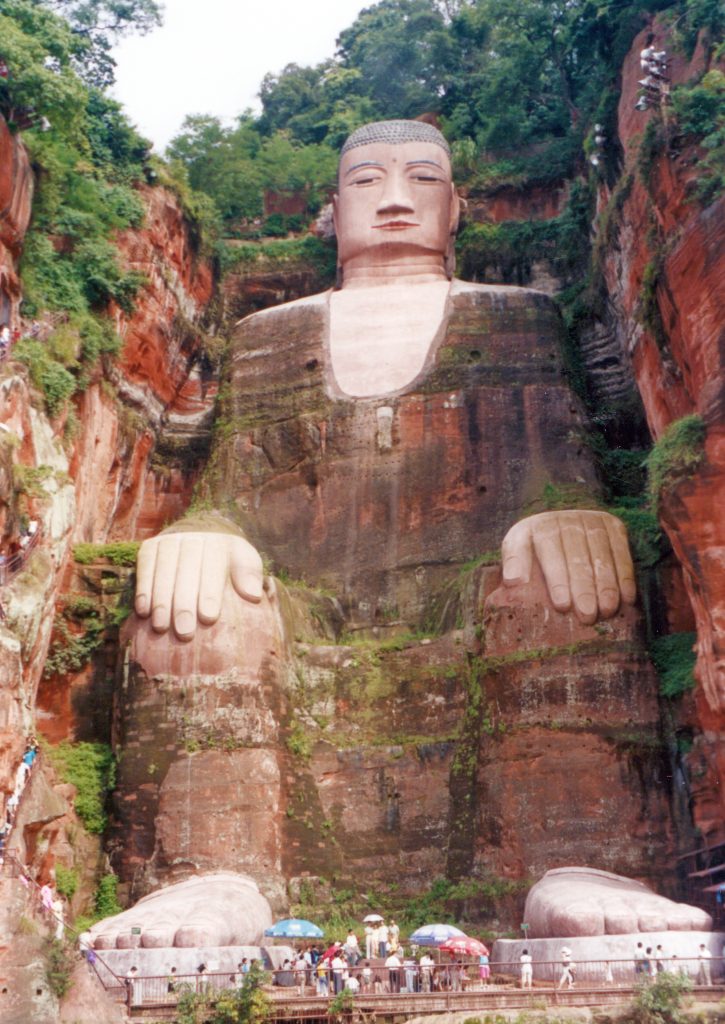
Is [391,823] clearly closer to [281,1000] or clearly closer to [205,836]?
[205,836]

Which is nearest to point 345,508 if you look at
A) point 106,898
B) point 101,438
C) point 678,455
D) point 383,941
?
point 101,438

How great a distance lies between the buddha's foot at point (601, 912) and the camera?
39.8 ft

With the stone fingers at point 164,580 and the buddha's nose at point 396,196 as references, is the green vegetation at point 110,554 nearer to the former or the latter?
the stone fingers at point 164,580

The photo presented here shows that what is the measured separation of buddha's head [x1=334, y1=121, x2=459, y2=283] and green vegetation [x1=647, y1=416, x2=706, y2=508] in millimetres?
8273

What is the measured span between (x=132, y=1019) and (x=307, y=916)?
386cm

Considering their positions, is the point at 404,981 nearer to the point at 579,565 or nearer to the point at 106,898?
the point at 106,898

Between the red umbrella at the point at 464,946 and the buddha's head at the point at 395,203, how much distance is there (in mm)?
12069

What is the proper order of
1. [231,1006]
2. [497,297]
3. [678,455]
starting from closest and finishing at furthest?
[231,1006] → [678,455] → [497,297]

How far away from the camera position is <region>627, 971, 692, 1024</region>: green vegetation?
10.6 metres

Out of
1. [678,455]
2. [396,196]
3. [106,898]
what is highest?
[396,196]

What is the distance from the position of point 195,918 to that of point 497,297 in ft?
37.4

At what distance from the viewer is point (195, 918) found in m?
12.6

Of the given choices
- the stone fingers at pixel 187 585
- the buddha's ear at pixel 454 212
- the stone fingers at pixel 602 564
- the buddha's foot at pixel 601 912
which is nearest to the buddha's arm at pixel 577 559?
the stone fingers at pixel 602 564

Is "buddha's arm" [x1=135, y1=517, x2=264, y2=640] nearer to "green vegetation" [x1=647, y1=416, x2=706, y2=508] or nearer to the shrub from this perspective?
the shrub
